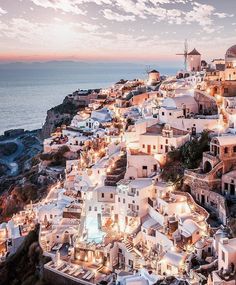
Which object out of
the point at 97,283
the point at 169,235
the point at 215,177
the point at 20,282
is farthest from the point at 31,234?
the point at 215,177

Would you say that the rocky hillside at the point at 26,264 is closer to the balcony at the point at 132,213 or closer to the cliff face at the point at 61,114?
the balcony at the point at 132,213

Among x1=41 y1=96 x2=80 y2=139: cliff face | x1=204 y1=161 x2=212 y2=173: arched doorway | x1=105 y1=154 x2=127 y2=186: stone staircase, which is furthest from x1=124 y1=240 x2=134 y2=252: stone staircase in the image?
x1=41 y1=96 x2=80 y2=139: cliff face

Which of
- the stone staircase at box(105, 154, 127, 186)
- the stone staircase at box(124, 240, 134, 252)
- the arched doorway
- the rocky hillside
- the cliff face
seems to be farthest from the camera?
the cliff face

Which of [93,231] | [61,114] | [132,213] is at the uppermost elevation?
[132,213]

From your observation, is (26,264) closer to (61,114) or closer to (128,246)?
(128,246)

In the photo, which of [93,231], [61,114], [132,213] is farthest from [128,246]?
[61,114]

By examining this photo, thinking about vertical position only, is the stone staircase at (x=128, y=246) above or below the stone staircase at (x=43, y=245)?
above

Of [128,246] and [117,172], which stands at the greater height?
[117,172]

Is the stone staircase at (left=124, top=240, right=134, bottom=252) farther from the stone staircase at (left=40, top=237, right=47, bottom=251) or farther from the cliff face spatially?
the cliff face

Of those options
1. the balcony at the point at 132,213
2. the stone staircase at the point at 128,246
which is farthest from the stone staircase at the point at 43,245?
the balcony at the point at 132,213

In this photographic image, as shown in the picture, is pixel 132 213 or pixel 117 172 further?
pixel 117 172

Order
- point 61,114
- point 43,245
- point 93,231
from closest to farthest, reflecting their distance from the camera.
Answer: point 93,231
point 43,245
point 61,114

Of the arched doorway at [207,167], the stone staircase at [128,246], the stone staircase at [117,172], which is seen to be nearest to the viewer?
the stone staircase at [128,246]
